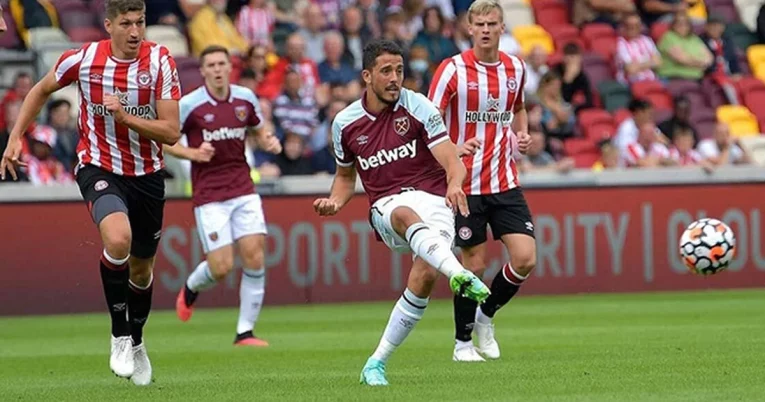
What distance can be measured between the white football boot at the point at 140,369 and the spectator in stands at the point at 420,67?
1167 centimetres

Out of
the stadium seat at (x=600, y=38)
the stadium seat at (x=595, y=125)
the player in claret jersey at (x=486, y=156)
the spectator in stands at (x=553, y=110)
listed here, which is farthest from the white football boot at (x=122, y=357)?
the stadium seat at (x=600, y=38)

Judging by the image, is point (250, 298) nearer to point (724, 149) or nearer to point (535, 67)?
point (724, 149)

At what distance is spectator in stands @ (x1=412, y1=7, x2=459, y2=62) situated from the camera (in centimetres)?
2333

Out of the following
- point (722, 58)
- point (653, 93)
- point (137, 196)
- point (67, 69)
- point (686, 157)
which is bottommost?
point (686, 157)

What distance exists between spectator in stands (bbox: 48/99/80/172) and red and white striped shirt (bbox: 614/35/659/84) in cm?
863

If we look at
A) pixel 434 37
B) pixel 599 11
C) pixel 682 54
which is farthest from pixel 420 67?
pixel 682 54

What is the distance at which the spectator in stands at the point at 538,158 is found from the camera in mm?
20438

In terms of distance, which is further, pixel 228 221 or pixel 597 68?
pixel 597 68

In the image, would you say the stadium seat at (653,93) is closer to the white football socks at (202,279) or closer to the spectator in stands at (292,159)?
Result: the spectator in stands at (292,159)

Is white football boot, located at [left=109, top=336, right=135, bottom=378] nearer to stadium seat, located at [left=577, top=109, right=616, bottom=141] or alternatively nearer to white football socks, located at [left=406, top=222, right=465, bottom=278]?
white football socks, located at [left=406, top=222, right=465, bottom=278]

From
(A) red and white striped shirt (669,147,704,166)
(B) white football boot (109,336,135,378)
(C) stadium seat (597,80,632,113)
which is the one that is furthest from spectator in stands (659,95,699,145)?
(B) white football boot (109,336,135,378)

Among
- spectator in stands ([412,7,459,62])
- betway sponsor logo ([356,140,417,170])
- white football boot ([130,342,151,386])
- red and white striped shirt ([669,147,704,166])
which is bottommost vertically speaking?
red and white striped shirt ([669,147,704,166])

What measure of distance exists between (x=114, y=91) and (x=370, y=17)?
13362 mm

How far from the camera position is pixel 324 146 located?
2075cm
